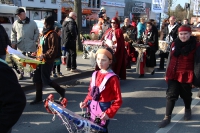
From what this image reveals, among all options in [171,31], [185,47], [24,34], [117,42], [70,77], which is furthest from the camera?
[171,31]

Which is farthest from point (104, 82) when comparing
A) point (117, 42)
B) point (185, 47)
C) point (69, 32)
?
point (69, 32)

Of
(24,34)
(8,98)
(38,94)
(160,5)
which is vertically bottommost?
(38,94)

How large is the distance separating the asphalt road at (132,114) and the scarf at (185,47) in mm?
1295

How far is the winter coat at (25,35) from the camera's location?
6.54m

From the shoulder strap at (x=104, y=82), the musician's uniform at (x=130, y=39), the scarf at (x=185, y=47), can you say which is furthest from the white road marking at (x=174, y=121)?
the musician's uniform at (x=130, y=39)

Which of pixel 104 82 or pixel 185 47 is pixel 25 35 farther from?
pixel 104 82

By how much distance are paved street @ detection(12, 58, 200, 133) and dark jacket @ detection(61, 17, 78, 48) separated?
140 centimetres

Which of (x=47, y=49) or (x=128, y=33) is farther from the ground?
(x=128, y=33)

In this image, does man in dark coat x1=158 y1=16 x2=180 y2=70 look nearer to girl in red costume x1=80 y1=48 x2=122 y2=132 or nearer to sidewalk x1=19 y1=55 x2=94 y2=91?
sidewalk x1=19 y1=55 x2=94 y2=91

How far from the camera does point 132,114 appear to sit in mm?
5176

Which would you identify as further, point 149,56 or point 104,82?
point 149,56

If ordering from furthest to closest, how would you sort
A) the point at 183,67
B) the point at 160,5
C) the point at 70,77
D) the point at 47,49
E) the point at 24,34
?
the point at 160,5, the point at 70,77, the point at 24,34, the point at 47,49, the point at 183,67

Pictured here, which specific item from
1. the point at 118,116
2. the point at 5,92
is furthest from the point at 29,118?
the point at 5,92

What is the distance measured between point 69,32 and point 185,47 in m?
4.63
